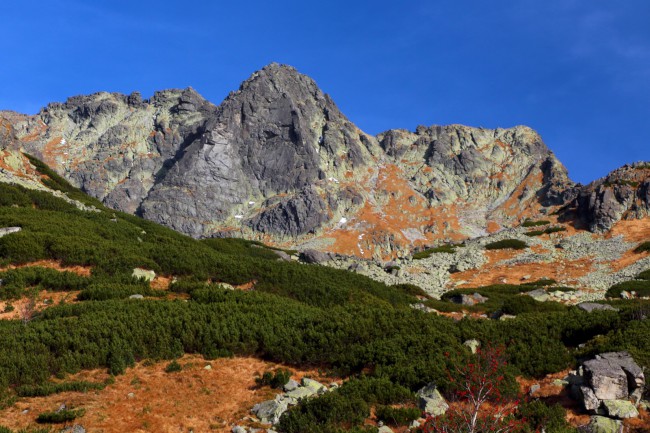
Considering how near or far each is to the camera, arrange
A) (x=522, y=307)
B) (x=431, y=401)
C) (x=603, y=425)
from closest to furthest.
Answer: (x=603, y=425), (x=431, y=401), (x=522, y=307)

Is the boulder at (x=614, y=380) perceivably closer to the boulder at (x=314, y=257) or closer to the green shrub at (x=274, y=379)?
the green shrub at (x=274, y=379)

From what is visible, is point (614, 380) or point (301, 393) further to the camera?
point (301, 393)

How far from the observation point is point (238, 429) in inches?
402

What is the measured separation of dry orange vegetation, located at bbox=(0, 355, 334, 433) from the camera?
409 inches

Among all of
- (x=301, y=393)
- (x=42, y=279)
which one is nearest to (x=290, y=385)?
(x=301, y=393)

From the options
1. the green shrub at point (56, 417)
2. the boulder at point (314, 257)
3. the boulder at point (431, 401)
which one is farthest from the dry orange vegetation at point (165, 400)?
the boulder at point (314, 257)

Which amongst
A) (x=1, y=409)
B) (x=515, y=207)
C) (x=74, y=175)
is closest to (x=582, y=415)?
(x=1, y=409)

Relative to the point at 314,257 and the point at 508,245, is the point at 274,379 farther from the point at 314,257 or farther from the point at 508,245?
the point at 508,245

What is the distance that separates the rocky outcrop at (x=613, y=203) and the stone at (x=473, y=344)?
59931mm

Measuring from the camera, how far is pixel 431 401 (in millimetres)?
11008

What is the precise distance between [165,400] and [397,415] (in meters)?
5.99

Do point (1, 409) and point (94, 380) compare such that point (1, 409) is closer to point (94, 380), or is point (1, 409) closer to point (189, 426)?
point (94, 380)

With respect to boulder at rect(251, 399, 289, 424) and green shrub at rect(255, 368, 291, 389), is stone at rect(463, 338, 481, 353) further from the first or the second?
boulder at rect(251, 399, 289, 424)

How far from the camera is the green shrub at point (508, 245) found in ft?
200
